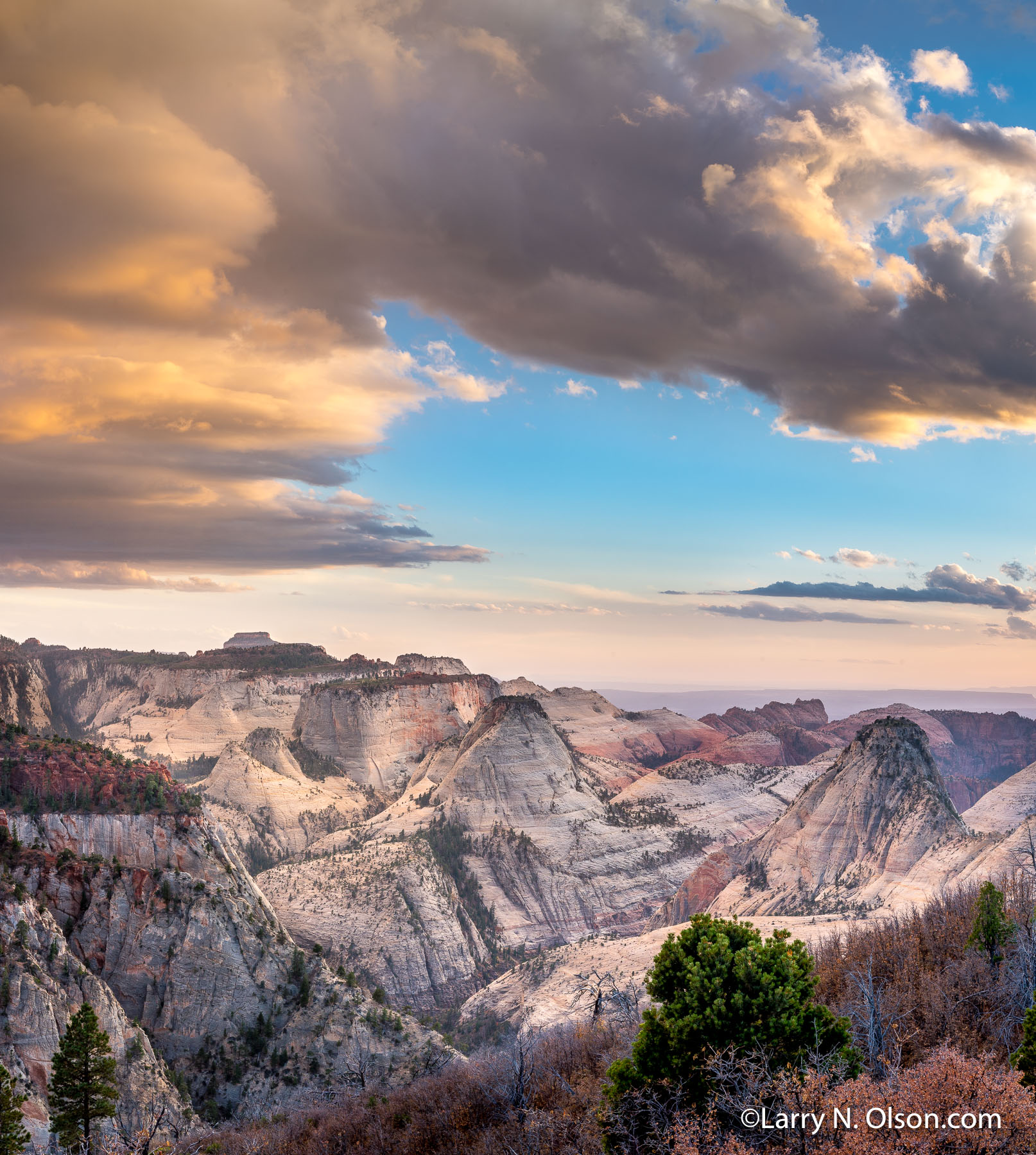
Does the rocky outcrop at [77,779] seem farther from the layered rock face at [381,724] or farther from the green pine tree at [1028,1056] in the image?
the layered rock face at [381,724]

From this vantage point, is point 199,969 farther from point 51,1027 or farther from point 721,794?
point 721,794

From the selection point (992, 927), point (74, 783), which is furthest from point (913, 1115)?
point (74, 783)

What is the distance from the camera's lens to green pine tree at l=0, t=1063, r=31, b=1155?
2992 centimetres

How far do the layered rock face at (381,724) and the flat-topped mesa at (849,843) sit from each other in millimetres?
72445

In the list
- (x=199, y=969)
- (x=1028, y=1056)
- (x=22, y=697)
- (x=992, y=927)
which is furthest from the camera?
(x=22, y=697)

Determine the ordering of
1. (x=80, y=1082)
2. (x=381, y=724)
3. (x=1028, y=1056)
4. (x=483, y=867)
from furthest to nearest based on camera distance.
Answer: (x=381, y=724)
(x=483, y=867)
(x=80, y=1082)
(x=1028, y=1056)

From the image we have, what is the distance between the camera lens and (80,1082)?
35031mm

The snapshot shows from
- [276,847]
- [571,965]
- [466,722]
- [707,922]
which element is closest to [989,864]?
[571,965]

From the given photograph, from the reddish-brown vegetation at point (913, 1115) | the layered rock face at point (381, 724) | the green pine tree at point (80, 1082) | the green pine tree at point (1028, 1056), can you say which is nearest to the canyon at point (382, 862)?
the layered rock face at point (381, 724)

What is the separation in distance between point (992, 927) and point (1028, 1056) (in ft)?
69.1

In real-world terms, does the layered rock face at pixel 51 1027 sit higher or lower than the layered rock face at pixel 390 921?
higher

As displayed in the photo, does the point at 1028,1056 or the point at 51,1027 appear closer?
the point at 1028,1056

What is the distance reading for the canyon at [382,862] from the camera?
5075cm

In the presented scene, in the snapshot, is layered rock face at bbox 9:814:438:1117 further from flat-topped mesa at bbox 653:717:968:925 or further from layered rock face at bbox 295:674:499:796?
layered rock face at bbox 295:674:499:796
